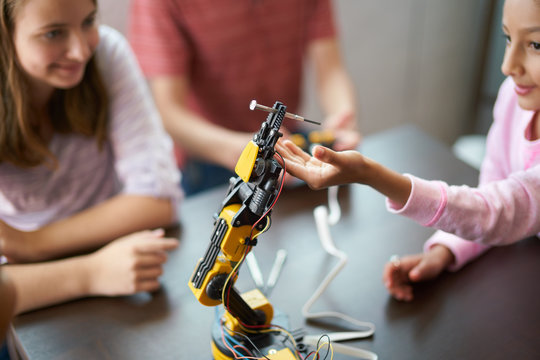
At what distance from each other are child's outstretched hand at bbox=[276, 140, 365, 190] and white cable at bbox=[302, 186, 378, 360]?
0.84ft

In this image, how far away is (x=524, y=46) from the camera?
0.70 m

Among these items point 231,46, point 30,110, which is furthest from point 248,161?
point 231,46

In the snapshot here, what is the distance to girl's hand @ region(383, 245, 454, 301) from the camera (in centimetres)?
82

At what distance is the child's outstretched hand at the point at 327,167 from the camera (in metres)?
0.61

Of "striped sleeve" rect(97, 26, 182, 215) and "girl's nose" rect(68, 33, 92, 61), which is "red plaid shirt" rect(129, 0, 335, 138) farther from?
"girl's nose" rect(68, 33, 92, 61)

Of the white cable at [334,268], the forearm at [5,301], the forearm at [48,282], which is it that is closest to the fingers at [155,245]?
the forearm at [48,282]

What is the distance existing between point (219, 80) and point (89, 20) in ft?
1.99

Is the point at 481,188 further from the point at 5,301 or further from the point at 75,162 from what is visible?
the point at 75,162

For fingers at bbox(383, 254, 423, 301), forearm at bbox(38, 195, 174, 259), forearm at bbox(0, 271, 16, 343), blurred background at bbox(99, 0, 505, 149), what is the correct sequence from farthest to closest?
blurred background at bbox(99, 0, 505, 149), forearm at bbox(38, 195, 174, 259), fingers at bbox(383, 254, 423, 301), forearm at bbox(0, 271, 16, 343)

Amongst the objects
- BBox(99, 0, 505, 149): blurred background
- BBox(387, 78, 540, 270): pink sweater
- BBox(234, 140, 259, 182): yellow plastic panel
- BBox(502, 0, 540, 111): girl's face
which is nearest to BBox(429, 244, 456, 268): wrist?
BBox(387, 78, 540, 270): pink sweater

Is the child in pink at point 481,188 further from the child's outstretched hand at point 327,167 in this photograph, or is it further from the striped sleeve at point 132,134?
the striped sleeve at point 132,134

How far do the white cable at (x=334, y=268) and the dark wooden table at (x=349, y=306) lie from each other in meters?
0.01

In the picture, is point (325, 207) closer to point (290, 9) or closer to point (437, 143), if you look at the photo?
point (437, 143)

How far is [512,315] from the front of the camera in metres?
0.78
